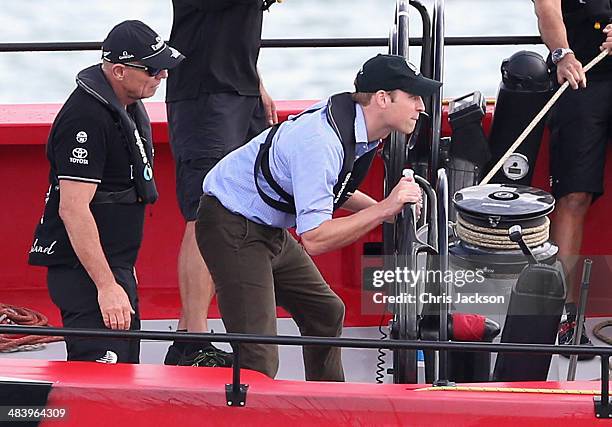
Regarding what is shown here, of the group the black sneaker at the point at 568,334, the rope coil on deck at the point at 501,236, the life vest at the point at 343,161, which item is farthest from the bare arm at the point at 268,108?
the black sneaker at the point at 568,334

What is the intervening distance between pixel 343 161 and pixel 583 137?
148 cm

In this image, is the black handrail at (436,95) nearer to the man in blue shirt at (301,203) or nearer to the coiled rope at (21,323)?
the man in blue shirt at (301,203)

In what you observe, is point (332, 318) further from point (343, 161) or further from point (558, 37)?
point (558, 37)

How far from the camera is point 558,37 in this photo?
4.79 metres

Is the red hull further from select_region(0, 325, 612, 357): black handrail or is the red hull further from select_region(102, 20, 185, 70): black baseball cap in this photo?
select_region(0, 325, 612, 357): black handrail

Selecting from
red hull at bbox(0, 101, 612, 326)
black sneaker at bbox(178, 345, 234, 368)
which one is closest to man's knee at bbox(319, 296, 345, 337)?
black sneaker at bbox(178, 345, 234, 368)

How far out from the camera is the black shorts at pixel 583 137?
4.92 m

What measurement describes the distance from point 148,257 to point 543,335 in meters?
2.11

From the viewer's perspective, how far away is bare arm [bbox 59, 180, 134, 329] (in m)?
3.88

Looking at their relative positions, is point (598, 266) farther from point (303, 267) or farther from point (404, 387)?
point (404, 387)

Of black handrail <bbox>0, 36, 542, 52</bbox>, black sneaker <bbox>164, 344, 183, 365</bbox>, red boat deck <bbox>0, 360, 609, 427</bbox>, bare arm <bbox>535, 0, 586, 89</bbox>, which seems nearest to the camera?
red boat deck <bbox>0, 360, 609, 427</bbox>

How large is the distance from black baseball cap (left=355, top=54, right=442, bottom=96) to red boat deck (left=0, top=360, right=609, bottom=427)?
89 cm

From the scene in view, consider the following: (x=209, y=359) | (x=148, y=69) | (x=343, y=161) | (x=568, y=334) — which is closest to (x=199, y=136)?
(x=148, y=69)

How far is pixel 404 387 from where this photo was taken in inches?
141
